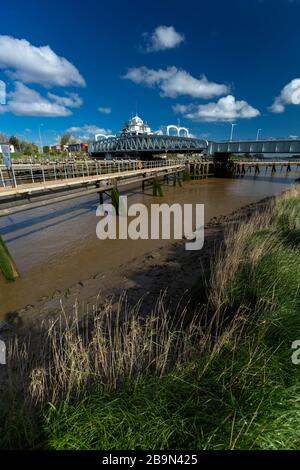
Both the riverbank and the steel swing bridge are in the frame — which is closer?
the riverbank

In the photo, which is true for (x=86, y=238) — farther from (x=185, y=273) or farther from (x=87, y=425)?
(x=87, y=425)

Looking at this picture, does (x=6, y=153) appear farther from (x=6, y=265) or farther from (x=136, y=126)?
(x=136, y=126)

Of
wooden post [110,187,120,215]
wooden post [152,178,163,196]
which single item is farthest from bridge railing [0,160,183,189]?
wooden post [152,178,163,196]

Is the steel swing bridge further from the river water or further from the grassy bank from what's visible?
the grassy bank

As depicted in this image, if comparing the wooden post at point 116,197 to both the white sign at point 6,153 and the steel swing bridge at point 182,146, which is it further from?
the steel swing bridge at point 182,146

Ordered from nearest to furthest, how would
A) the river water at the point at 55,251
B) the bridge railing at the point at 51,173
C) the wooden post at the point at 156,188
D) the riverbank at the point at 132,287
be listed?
the riverbank at the point at 132,287 → the river water at the point at 55,251 → the bridge railing at the point at 51,173 → the wooden post at the point at 156,188

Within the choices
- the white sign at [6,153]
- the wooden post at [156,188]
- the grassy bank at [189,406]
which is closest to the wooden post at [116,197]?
the white sign at [6,153]

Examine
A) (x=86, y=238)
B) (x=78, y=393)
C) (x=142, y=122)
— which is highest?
(x=142, y=122)

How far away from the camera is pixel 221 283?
A: 3.88 m

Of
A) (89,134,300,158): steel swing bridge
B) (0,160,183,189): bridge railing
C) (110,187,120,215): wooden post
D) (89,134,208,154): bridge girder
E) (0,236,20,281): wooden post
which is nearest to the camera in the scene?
(0,236,20,281): wooden post

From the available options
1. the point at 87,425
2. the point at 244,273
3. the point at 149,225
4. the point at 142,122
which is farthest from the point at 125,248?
the point at 142,122

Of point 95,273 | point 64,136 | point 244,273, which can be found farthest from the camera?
point 64,136

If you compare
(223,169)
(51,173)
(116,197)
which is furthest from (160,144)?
(116,197)
